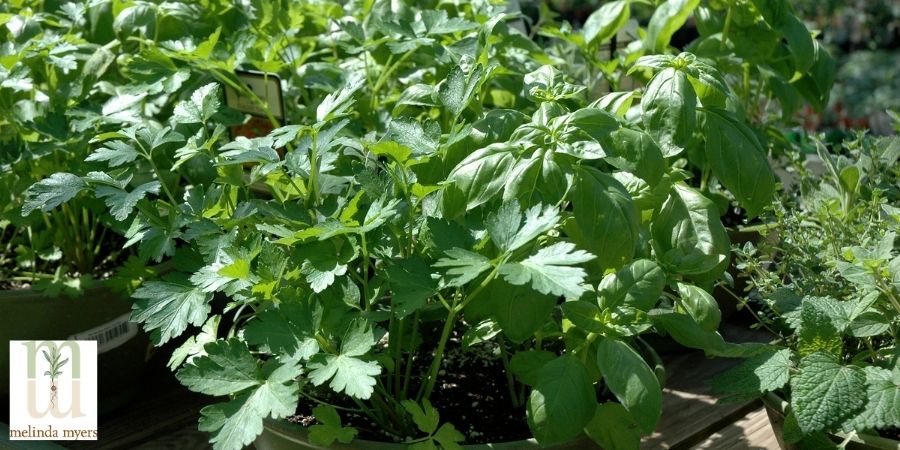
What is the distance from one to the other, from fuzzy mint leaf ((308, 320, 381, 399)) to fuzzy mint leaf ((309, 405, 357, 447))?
0.15 ft

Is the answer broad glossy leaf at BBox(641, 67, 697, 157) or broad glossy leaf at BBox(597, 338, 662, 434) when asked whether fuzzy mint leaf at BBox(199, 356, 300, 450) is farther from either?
broad glossy leaf at BBox(641, 67, 697, 157)

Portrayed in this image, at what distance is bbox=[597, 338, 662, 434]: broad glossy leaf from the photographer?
2.37ft

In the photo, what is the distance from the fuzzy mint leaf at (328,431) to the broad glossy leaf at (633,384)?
7.9 inches

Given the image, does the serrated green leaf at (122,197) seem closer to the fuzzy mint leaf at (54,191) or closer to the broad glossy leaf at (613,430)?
the fuzzy mint leaf at (54,191)

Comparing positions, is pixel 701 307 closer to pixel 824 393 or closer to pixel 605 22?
pixel 824 393

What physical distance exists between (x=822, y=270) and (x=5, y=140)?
3.25ft

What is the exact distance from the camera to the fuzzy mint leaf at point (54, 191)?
88 cm

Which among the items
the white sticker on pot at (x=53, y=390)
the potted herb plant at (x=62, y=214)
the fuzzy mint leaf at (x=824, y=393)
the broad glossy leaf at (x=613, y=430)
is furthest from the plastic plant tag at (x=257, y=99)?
the fuzzy mint leaf at (x=824, y=393)

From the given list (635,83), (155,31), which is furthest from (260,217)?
(635,83)

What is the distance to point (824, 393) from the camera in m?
0.75

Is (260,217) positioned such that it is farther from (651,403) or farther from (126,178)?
(651,403)

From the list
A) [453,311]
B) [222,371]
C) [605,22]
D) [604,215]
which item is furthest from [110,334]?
[605,22]

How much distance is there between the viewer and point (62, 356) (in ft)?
3.45

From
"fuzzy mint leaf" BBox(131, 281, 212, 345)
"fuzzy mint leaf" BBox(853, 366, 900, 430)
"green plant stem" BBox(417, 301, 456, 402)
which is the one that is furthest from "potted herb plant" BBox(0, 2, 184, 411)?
"fuzzy mint leaf" BBox(853, 366, 900, 430)
